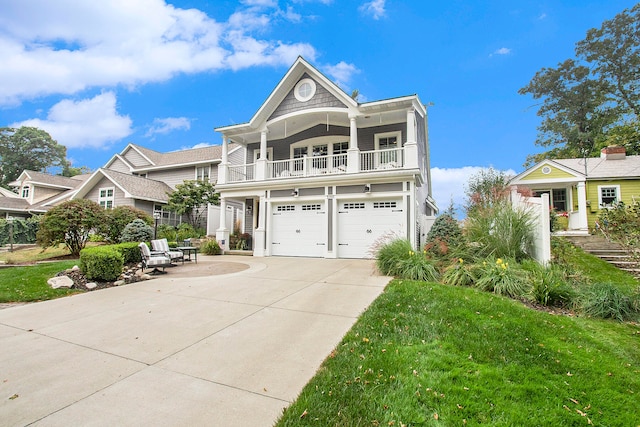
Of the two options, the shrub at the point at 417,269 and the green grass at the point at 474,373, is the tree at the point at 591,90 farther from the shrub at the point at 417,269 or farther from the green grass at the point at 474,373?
the green grass at the point at 474,373

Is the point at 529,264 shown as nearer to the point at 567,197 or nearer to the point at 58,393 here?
the point at 58,393

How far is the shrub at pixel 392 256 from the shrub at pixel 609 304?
3775 mm

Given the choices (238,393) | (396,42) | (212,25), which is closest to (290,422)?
(238,393)

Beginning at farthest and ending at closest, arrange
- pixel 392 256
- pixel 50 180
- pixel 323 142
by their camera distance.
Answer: pixel 50 180, pixel 323 142, pixel 392 256

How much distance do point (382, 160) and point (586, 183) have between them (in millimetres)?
Result: 12654

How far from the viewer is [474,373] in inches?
117

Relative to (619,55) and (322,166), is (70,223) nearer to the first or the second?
(322,166)

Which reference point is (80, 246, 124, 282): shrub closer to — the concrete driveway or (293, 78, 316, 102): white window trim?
the concrete driveway

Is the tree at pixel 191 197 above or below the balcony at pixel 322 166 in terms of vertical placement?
below

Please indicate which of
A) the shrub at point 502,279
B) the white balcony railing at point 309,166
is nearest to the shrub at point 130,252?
the white balcony railing at point 309,166

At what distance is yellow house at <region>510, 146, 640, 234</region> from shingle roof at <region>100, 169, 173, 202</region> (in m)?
22.5

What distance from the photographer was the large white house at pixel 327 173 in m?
12.0

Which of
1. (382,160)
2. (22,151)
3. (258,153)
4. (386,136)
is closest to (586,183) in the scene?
(386,136)

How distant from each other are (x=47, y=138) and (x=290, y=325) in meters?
51.7
